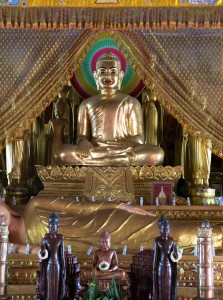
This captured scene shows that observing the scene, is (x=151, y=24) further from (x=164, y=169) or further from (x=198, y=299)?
(x=198, y=299)

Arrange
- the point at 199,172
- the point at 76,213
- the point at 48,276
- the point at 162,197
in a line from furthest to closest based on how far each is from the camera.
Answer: the point at 199,172 → the point at 162,197 → the point at 76,213 → the point at 48,276

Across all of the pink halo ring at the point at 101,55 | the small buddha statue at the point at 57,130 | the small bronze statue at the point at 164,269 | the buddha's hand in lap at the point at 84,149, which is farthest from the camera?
the pink halo ring at the point at 101,55

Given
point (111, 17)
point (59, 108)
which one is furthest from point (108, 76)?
point (111, 17)

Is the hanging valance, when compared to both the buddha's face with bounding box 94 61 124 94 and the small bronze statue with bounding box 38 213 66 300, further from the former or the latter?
the small bronze statue with bounding box 38 213 66 300

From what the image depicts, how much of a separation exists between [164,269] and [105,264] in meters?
0.49

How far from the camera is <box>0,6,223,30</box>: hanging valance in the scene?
6.10 meters

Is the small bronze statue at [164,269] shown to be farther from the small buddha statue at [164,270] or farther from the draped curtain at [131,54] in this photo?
the draped curtain at [131,54]

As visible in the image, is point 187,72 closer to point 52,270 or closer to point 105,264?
point 105,264

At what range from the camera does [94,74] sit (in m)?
7.04

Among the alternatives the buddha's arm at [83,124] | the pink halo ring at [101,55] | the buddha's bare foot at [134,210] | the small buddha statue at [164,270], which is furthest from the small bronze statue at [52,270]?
the pink halo ring at [101,55]

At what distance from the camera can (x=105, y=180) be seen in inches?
247

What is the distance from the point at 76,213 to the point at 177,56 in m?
1.81

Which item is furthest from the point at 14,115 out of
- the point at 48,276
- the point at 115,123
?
the point at 48,276

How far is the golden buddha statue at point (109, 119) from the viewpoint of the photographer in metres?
6.57
